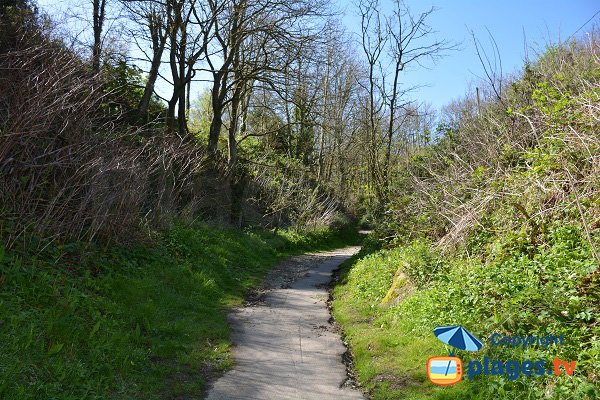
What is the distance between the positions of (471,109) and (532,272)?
34.0ft

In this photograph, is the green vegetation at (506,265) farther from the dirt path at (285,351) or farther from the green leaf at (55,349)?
the green leaf at (55,349)

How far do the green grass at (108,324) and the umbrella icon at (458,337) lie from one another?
2.88 m

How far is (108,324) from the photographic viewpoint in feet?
22.4

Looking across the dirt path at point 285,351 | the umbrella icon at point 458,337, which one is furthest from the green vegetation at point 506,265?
the dirt path at point 285,351

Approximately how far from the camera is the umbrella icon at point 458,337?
5696mm

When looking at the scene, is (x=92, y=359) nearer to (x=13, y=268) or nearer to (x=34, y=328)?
(x=34, y=328)

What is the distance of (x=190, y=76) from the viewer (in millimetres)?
19203

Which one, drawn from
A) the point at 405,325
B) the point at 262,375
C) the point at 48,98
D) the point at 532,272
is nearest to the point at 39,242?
the point at 48,98

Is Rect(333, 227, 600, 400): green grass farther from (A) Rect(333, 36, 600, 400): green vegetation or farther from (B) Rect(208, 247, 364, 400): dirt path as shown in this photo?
(B) Rect(208, 247, 364, 400): dirt path

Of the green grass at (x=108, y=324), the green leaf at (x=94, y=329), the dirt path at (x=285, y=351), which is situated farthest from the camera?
the green leaf at (x=94, y=329)

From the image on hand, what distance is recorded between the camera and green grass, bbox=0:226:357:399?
514cm

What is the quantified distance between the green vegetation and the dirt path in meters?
0.42

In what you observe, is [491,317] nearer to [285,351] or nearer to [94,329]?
[285,351]

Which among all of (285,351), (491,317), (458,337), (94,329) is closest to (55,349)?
(94,329)
